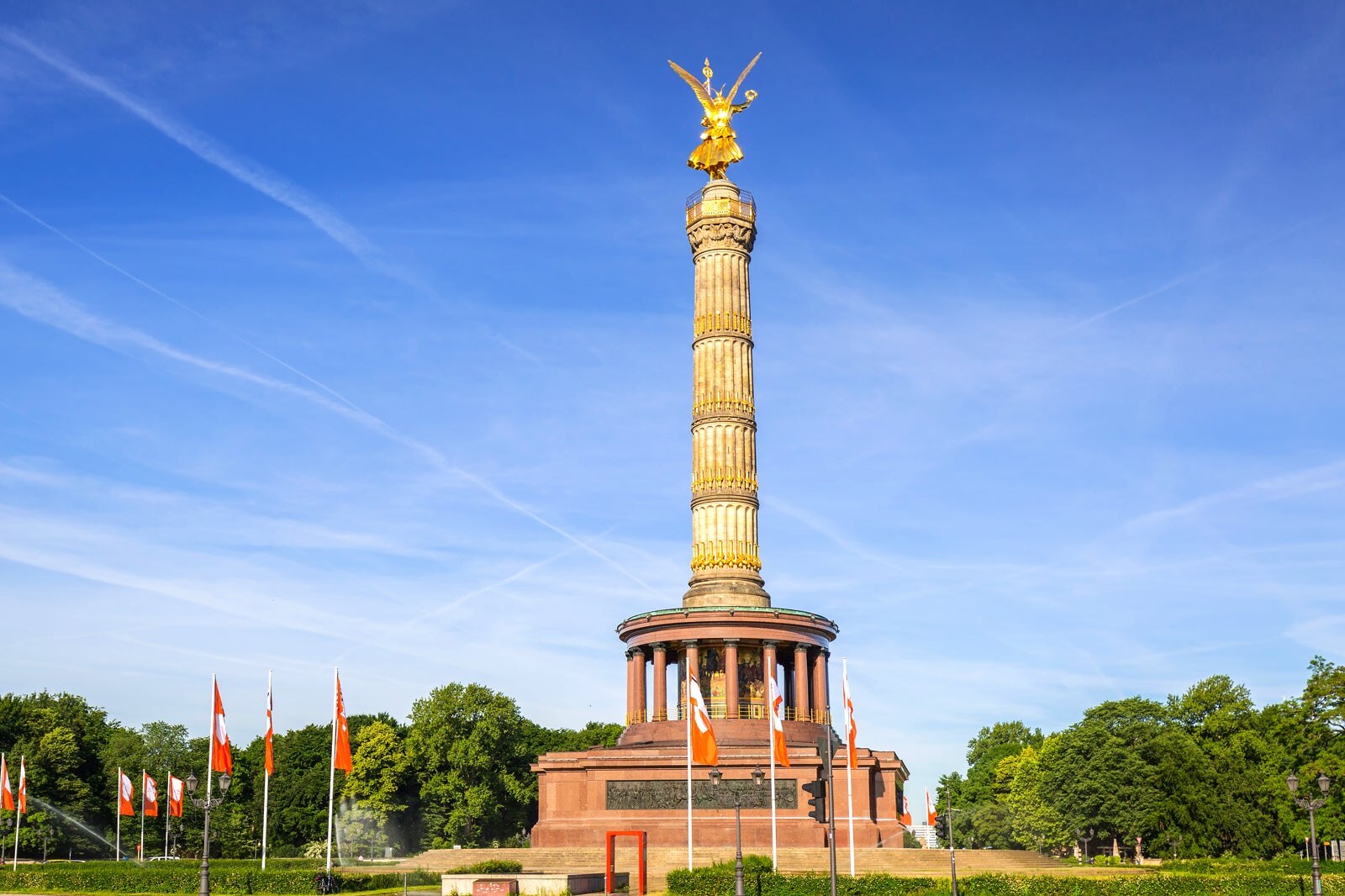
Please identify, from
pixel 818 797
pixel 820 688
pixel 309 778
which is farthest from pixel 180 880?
pixel 309 778

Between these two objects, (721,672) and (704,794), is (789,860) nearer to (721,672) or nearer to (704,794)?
(704,794)

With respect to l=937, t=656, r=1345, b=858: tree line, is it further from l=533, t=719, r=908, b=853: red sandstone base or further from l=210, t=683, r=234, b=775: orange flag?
l=210, t=683, r=234, b=775: orange flag

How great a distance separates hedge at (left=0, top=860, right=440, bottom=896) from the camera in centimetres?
4353

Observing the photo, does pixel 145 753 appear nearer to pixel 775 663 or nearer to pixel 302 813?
pixel 302 813

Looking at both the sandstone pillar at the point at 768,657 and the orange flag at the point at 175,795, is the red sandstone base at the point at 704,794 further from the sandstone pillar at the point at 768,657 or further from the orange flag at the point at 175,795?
the orange flag at the point at 175,795

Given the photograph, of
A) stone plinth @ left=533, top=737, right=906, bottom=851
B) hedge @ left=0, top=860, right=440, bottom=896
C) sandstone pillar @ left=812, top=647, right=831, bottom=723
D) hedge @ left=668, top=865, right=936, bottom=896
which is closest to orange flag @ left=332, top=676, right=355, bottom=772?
hedge @ left=0, top=860, right=440, bottom=896

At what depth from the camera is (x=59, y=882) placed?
4694 centimetres

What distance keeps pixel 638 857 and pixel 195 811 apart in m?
56.6

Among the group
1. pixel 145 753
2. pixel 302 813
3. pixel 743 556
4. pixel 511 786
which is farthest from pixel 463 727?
pixel 145 753

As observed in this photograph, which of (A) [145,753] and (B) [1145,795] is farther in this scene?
(A) [145,753]

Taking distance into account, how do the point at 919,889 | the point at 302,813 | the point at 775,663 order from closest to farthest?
the point at 919,889 < the point at 775,663 < the point at 302,813

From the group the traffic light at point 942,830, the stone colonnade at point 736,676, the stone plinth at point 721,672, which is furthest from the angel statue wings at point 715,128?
the traffic light at point 942,830

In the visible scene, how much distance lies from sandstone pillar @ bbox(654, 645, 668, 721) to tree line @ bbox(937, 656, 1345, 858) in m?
18.8

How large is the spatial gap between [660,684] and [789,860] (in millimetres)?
11044
